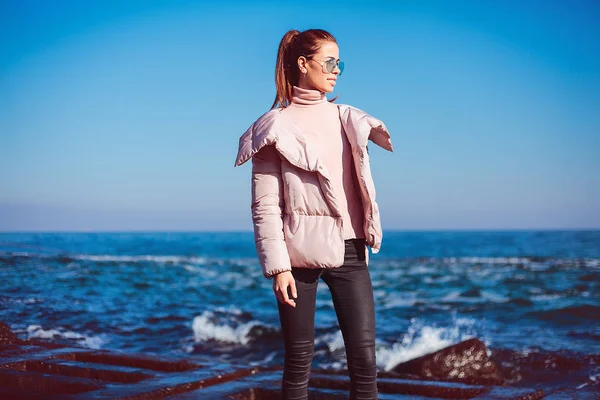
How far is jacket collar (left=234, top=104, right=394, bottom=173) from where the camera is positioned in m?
2.73

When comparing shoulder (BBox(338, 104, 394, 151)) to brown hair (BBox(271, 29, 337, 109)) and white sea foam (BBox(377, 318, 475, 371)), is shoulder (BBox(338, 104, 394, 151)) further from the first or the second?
white sea foam (BBox(377, 318, 475, 371))

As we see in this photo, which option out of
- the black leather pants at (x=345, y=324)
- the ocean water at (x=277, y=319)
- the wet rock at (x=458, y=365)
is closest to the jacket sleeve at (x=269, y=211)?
the black leather pants at (x=345, y=324)

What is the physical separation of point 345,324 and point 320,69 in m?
1.15

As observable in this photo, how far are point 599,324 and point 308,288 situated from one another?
850 centimetres

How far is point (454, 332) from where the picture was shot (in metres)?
9.63

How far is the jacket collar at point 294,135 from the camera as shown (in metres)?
2.73

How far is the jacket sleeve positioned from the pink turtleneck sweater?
15 millimetres

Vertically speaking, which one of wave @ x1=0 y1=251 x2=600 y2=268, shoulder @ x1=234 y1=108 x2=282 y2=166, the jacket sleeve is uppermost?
shoulder @ x1=234 y1=108 x2=282 y2=166

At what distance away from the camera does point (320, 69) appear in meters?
2.89

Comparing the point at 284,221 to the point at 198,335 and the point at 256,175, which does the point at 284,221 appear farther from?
the point at 198,335

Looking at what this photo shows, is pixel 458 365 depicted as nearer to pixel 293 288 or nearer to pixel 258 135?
pixel 293 288

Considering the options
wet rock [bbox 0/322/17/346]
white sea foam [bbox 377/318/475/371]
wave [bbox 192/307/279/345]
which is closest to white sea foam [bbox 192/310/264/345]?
wave [bbox 192/307/279/345]

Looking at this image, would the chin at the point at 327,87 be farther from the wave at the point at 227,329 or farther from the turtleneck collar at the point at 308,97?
the wave at the point at 227,329

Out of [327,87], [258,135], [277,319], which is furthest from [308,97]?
[277,319]
